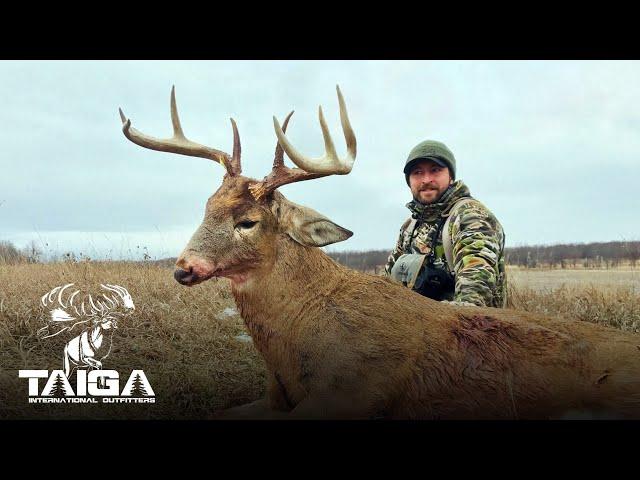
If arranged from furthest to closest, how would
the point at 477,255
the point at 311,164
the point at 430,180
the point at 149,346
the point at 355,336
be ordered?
the point at 430,180, the point at 149,346, the point at 477,255, the point at 311,164, the point at 355,336

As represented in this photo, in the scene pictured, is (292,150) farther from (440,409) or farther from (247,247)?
(440,409)

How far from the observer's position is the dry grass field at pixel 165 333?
3.75m

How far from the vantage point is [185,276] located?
3.34 m

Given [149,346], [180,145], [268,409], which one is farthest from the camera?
[149,346]

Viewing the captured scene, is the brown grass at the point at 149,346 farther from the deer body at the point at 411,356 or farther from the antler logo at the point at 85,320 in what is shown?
the deer body at the point at 411,356

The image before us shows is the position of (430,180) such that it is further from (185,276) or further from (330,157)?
(185,276)

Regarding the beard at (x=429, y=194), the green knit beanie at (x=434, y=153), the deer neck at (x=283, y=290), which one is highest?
the green knit beanie at (x=434, y=153)

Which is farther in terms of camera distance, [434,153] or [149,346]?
[434,153]

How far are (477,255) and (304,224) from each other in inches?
58.3

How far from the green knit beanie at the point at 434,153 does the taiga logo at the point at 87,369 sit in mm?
2698

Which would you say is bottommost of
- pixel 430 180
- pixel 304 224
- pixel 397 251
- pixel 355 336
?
pixel 355 336

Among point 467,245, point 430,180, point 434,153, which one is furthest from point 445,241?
point 434,153

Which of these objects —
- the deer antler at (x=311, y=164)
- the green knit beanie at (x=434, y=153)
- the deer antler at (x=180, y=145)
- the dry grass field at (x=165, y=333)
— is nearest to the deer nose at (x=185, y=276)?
the deer antler at (x=311, y=164)
